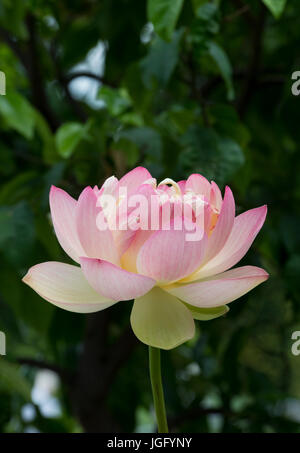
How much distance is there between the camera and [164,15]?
1.43 ft

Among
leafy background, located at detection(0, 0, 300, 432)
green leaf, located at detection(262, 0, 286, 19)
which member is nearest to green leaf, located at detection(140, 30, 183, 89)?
leafy background, located at detection(0, 0, 300, 432)

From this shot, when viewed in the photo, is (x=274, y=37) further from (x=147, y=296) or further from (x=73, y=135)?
(x=147, y=296)

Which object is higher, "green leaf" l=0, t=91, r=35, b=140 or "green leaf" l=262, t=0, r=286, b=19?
"green leaf" l=0, t=91, r=35, b=140

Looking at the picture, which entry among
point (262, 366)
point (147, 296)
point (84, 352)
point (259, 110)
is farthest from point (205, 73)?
point (147, 296)

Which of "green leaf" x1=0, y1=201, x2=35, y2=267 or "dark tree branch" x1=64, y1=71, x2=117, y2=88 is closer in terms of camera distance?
"green leaf" x1=0, y1=201, x2=35, y2=267

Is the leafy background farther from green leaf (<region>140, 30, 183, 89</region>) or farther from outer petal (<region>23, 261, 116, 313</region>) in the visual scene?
outer petal (<region>23, 261, 116, 313</region>)

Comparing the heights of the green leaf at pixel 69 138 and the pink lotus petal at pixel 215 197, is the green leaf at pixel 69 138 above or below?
above

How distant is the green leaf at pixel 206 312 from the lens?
21 cm

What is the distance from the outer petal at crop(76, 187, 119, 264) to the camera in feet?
0.62

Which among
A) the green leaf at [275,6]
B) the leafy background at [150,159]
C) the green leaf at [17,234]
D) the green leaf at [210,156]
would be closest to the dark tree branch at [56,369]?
the leafy background at [150,159]

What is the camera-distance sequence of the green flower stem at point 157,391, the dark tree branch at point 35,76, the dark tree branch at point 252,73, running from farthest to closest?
the dark tree branch at point 35,76, the dark tree branch at point 252,73, the green flower stem at point 157,391

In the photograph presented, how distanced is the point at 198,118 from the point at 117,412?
53 centimetres

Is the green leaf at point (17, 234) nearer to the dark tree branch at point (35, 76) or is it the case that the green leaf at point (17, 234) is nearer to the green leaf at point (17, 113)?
the green leaf at point (17, 113)

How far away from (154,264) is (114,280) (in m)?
0.01
